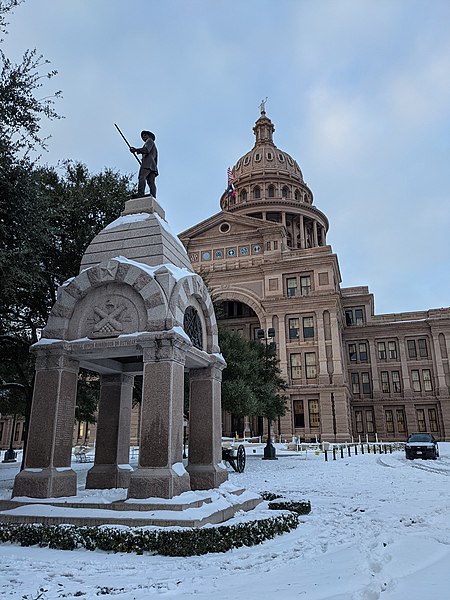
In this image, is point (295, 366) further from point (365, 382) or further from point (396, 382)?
point (396, 382)

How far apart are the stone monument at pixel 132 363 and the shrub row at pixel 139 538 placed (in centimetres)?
146

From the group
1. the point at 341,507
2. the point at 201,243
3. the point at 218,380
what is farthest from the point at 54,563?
the point at 201,243

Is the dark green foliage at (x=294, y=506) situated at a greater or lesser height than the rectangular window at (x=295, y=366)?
lesser

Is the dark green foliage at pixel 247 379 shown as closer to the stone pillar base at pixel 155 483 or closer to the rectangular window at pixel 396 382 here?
the stone pillar base at pixel 155 483

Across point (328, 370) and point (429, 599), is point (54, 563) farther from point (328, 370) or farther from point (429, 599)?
point (328, 370)

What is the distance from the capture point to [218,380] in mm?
12047

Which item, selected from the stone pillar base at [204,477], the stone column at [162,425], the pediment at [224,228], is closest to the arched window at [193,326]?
the stone column at [162,425]

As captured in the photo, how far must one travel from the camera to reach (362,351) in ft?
208

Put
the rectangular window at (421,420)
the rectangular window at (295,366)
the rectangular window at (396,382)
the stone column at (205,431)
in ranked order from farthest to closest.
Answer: the rectangular window at (396,382) < the rectangular window at (421,420) < the rectangular window at (295,366) < the stone column at (205,431)

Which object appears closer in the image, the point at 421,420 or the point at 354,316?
the point at 421,420

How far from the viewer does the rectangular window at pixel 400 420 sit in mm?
59125

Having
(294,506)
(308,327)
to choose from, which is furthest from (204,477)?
(308,327)

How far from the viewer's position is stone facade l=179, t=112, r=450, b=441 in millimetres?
53031

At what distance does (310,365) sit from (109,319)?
151ft
